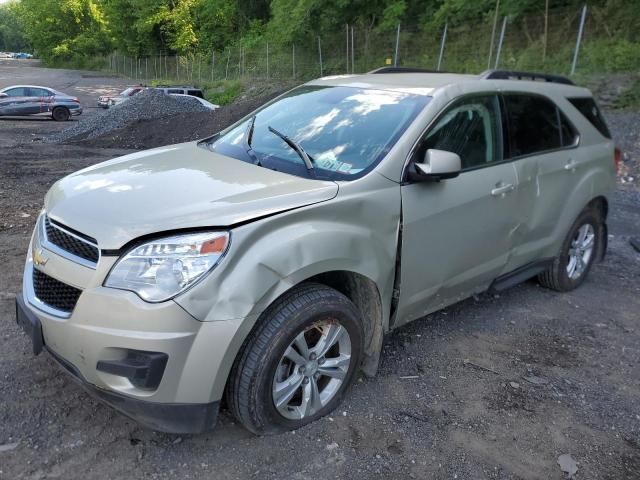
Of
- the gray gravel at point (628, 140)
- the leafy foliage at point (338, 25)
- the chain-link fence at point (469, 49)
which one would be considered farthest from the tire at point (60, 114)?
the gray gravel at point (628, 140)

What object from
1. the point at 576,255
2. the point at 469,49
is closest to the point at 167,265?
the point at 576,255

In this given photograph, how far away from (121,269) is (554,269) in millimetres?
3814

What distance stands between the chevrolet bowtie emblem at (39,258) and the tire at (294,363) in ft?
3.56

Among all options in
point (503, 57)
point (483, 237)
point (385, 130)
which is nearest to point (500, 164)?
point (483, 237)

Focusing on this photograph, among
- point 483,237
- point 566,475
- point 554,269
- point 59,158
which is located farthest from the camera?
point 59,158

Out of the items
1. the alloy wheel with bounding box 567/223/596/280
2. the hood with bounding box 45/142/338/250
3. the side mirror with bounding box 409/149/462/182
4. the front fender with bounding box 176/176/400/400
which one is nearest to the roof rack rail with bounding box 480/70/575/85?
the side mirror with bounding box 409/149/462/182

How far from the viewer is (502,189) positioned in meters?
3.87

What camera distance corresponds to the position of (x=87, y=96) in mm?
41500

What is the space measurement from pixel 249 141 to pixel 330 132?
0.59 metres

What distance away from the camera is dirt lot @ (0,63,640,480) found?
9.02ft

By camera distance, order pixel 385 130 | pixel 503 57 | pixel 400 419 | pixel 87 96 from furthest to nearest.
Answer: pixel 87 96 < pixel 503 57 < pixel 385 130 < pixel 400 419

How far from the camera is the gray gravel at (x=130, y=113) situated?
15.9 meters

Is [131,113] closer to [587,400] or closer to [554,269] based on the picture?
[554,269]

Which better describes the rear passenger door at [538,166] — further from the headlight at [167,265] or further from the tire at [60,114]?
the tire at [60,114]
